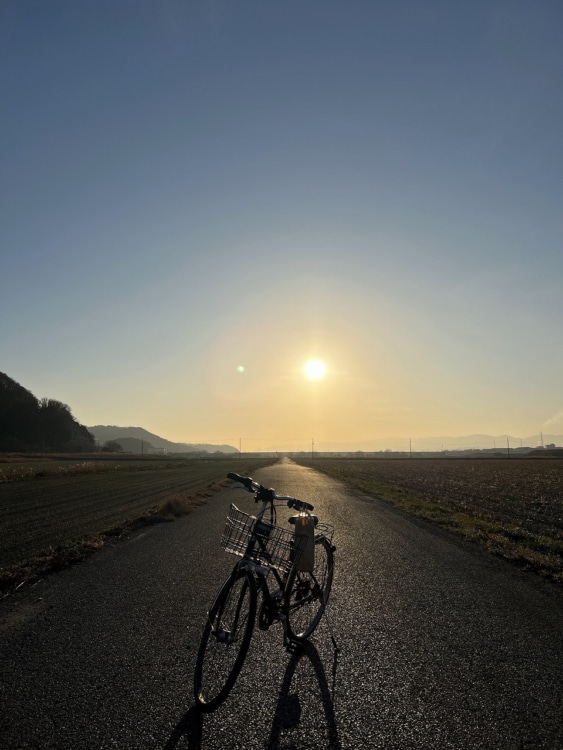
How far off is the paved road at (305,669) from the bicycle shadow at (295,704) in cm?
2

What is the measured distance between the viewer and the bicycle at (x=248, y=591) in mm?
4320

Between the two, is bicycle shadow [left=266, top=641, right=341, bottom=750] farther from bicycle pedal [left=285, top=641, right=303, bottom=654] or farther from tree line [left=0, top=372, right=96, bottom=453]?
tree line [left=0, top=372, right=96, bottom=453]

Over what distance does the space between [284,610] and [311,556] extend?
0.70 m

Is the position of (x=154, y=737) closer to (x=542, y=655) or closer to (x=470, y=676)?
(x=470, y=676)

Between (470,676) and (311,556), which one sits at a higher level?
(311,556)

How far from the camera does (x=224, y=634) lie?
14.6 feet

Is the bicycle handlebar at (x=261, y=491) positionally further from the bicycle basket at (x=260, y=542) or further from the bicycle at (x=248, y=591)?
the bicycle basket at (x=260, y=542)

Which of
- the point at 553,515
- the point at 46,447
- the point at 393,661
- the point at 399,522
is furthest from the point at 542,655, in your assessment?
the point at 46,447

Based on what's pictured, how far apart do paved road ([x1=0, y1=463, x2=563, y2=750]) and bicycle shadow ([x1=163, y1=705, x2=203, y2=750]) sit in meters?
0.01

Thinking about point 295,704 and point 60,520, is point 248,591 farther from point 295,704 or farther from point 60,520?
point 60,520

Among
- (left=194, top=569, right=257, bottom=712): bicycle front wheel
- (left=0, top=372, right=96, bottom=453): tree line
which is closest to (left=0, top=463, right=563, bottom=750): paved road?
(left=194, top=569, right=257, bottom=712): bicycle front wheel

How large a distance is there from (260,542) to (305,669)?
59.9 inches

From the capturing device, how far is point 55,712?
4211mm

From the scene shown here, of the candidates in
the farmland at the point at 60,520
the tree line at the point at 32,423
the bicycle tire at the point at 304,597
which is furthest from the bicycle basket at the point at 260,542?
the tree line at the point at 32,423
